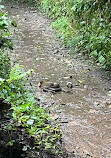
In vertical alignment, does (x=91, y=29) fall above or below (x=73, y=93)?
above

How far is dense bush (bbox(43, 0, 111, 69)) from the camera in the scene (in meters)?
4.81

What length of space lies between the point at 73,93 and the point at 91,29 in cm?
204

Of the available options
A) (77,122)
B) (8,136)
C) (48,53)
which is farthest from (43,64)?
(8,136)

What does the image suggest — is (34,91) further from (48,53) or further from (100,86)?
(48,53)

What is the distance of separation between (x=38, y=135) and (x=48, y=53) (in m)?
4.27

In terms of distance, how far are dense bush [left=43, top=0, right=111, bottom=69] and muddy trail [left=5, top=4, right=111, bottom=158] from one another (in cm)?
29

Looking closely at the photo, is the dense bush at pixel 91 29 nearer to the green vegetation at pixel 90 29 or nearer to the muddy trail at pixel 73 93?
the green vegetation at pixel 90 29

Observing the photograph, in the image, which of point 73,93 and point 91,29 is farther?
point 91,29

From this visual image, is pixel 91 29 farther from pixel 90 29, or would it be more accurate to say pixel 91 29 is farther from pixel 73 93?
pixel 73 93

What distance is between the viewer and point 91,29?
19.2 feet

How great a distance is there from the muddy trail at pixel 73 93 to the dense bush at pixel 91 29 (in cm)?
29

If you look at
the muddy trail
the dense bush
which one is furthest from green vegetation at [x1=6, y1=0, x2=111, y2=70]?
the muddy trail

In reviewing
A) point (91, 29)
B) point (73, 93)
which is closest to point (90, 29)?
point (91, 29)

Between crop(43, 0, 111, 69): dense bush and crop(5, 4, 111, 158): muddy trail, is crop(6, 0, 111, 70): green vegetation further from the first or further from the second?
crop(5, 4, 111, 158): muddy trail
